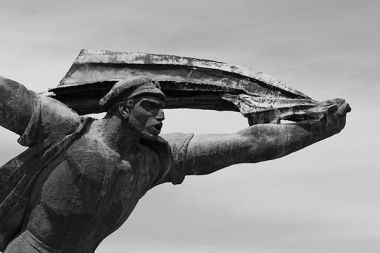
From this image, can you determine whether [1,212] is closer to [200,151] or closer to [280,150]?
[200,151]

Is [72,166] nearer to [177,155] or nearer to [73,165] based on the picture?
[73,165]

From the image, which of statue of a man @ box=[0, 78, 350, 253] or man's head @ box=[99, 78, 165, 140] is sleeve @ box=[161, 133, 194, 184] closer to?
statue of a man @ box=[0, 78, 350, 253]

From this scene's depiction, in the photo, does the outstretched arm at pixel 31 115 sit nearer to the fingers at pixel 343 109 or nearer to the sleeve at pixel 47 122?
the sleeve at pixel 47 122

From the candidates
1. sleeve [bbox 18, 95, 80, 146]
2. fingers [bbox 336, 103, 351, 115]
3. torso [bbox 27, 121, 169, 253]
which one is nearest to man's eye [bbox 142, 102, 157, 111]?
torso [bbox 27, 121, 169, 253]

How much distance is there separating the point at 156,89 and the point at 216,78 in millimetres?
799

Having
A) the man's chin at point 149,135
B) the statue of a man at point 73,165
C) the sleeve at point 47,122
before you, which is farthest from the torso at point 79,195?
the man's chin at point 149,135

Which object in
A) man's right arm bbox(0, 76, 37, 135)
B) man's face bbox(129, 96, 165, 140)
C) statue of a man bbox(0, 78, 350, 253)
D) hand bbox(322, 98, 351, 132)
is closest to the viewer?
man's right arm bbox(0, 76, 37, 135)

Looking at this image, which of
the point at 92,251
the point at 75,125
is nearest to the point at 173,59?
the point at 75,125

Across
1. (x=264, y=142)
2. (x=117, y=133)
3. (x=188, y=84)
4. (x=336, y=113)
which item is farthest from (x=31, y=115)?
(x=336, y=113)

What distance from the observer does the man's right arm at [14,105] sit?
31.7 feet

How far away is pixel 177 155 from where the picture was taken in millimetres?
10422

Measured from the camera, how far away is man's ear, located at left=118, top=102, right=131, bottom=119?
997 cm

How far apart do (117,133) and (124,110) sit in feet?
0.77

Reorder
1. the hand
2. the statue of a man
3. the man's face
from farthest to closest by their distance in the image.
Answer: the hand < the man's face < the statue of a man
